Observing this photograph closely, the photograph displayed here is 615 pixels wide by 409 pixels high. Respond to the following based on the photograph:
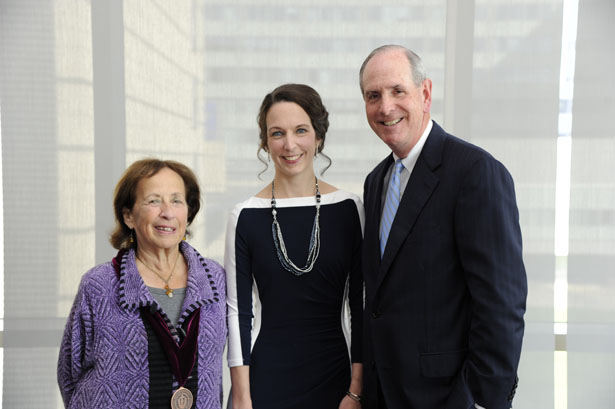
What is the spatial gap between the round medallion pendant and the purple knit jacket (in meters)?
0.04

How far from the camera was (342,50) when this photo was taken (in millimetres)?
3195

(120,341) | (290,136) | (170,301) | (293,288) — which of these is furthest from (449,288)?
(120,341)

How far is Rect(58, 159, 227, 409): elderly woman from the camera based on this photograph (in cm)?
Answer: 168

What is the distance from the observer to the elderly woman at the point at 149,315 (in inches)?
66.1

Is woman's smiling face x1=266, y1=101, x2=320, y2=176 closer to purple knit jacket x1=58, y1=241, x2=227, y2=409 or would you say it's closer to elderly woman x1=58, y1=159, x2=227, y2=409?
elderly woman x1=58, y1=159, x2=227, y2=409

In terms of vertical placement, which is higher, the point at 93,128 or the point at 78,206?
the point at 93,128

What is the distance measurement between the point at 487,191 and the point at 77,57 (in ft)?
9.12

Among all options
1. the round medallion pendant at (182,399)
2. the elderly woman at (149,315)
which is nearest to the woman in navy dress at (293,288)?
the elderly woman at (149,315)

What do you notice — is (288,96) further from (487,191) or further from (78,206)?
(78,206)

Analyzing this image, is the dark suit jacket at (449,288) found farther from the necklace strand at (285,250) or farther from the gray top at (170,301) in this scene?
the gray top at (170,301)

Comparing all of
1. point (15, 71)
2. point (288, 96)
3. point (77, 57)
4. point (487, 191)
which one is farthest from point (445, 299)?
point (15, 71)

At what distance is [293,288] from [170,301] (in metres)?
0.44

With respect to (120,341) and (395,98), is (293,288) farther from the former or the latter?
(395,98)

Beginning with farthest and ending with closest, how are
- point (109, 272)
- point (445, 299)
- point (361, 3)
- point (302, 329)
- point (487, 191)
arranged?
point (361, 3), point (302, 329), point (109, 272), point (445, 299), point (487, 191)
